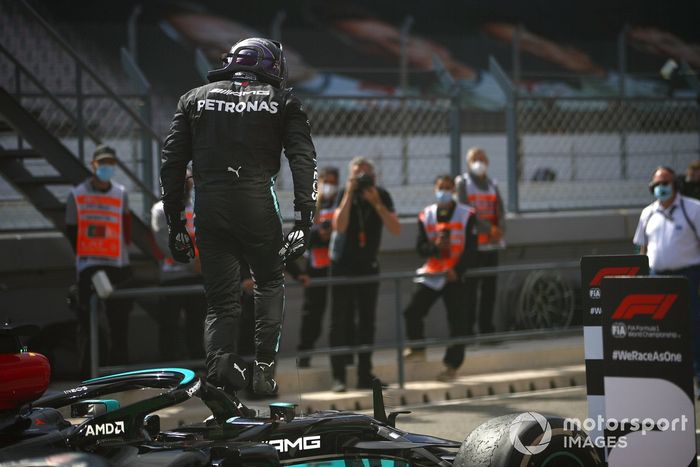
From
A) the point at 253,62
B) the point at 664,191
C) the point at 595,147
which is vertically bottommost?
the point at 664,191

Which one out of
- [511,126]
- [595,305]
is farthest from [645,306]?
[511,126]

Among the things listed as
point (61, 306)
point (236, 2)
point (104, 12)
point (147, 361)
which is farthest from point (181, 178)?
point (236, 2)

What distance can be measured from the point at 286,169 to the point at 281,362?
202 cm

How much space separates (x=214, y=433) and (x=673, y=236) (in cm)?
626

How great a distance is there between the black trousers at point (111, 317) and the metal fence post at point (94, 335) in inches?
4.9

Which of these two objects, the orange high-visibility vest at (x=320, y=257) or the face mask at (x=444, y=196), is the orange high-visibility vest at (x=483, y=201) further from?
the orange high-visibility vest at (x=320, y=257)

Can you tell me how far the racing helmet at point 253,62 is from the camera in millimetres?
5973

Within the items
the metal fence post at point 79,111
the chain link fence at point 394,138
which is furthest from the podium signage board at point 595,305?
the chain link fence at point 394,138

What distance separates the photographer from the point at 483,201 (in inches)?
481

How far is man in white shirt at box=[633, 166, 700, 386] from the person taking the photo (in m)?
10.3

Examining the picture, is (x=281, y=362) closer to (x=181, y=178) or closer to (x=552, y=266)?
(x=552, y=266)

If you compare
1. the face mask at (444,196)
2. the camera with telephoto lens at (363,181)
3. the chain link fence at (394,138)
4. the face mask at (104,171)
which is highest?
the chain link fence at (394,138)

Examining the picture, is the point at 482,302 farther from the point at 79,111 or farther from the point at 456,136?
the point at 79,111

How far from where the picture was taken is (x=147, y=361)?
9.86 metres
